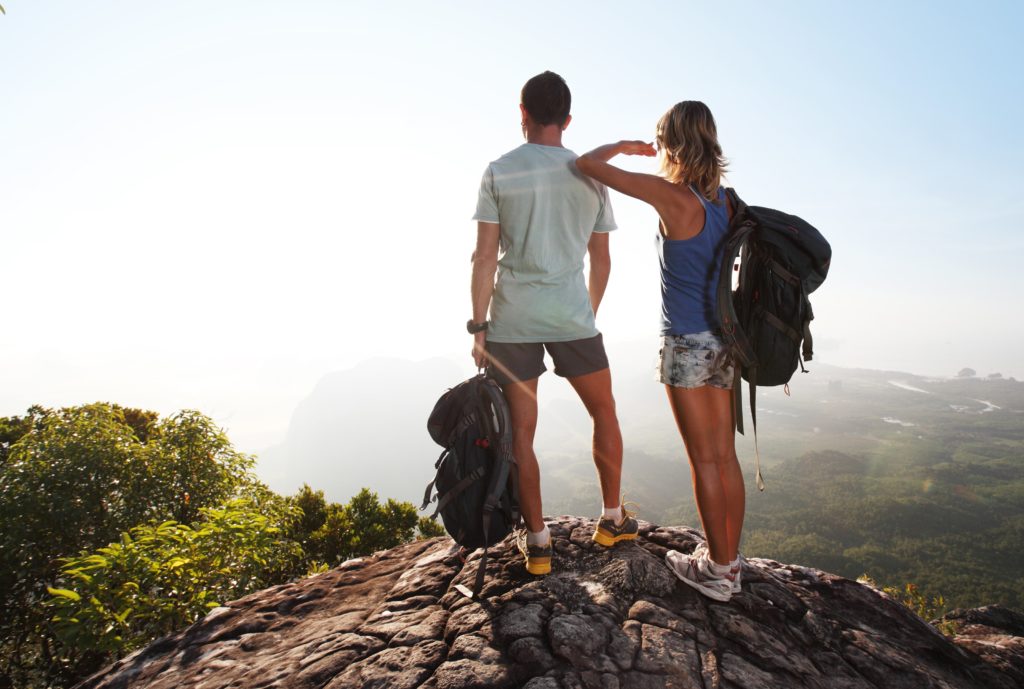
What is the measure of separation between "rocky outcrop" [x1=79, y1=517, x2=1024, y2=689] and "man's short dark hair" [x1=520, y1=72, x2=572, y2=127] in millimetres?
3215

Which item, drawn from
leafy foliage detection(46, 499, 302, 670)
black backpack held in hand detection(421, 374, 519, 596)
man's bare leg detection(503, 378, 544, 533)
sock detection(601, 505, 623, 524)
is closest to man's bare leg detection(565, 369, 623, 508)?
sock detection(601, 505, 623, 524)

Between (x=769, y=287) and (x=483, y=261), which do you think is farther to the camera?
(x=483, y=261)

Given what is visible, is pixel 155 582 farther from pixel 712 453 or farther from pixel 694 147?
pixel 694 147

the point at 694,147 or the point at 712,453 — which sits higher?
the point at 694,147

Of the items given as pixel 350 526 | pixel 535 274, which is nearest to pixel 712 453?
pixel 535 274

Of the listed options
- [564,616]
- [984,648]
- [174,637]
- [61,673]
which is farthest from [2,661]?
[984,648]

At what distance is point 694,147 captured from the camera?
2803mm

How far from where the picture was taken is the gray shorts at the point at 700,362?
3.03 m

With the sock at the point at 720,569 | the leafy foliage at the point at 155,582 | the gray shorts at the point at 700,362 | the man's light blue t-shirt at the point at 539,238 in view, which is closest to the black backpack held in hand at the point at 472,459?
the man's light blue t-shirt at the point at 539,238

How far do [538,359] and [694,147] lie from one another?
1.64 meters

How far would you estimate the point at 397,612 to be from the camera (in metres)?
3.52

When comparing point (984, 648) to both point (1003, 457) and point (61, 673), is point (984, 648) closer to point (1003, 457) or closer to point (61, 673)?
point (61, 673)

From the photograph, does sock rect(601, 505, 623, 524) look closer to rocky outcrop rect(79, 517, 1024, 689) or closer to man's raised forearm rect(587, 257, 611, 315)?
rocky outcrop rect(79, 517, 1024, 689)

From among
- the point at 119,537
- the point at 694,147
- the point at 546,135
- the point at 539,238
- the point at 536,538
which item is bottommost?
the point at 119,537
